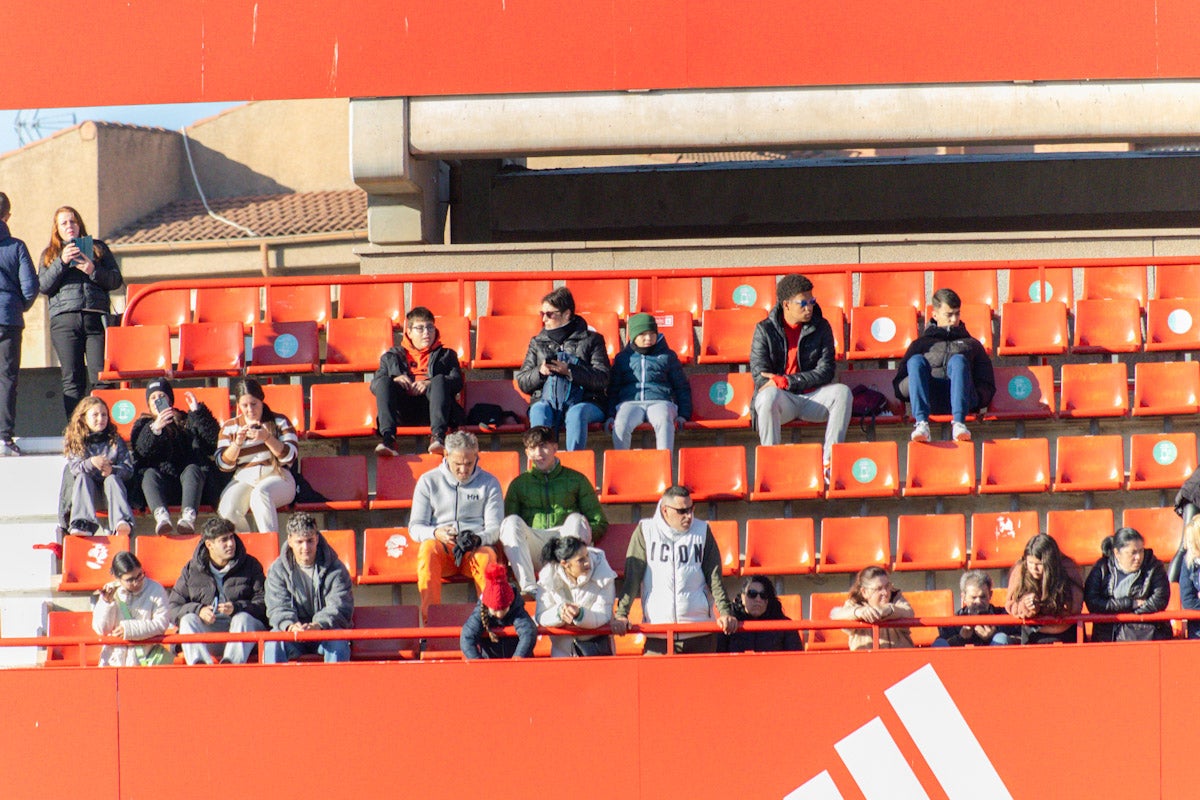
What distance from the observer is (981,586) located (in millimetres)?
6805

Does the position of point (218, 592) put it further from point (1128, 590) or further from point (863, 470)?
point (1128, 590)

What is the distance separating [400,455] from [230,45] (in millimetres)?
4015

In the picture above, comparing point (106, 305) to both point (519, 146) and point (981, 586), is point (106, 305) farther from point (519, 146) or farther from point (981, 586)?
point (981, 586)

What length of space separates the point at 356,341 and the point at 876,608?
13.7 ft

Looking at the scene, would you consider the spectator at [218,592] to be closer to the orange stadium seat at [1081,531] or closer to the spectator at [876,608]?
the spectator at [876,608]

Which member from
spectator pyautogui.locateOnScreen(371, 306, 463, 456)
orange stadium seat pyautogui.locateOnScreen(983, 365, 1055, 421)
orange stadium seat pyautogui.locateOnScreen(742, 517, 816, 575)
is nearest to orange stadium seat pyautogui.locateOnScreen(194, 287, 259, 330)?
spectator pyautogui.locateOnScreen(371, 306, 463, 456)

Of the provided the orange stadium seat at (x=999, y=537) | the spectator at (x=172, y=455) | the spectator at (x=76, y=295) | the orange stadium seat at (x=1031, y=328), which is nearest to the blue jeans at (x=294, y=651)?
the spectator at (x=172, y=455)

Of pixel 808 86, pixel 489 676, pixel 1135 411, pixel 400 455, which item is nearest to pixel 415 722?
pixel 489 676

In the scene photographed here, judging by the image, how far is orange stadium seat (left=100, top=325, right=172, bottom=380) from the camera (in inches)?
364

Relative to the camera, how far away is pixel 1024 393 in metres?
8.90

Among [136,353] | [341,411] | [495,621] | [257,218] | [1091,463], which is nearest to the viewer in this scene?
[495,621]

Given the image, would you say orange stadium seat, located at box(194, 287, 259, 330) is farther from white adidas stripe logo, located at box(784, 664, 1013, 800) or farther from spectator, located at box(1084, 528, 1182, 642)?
spectator, located at box(1084, 528, 1182, 642)

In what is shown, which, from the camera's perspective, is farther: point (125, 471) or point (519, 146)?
point (519, 146)

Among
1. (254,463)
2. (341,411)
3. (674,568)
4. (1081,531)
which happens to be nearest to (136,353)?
(341,411)
